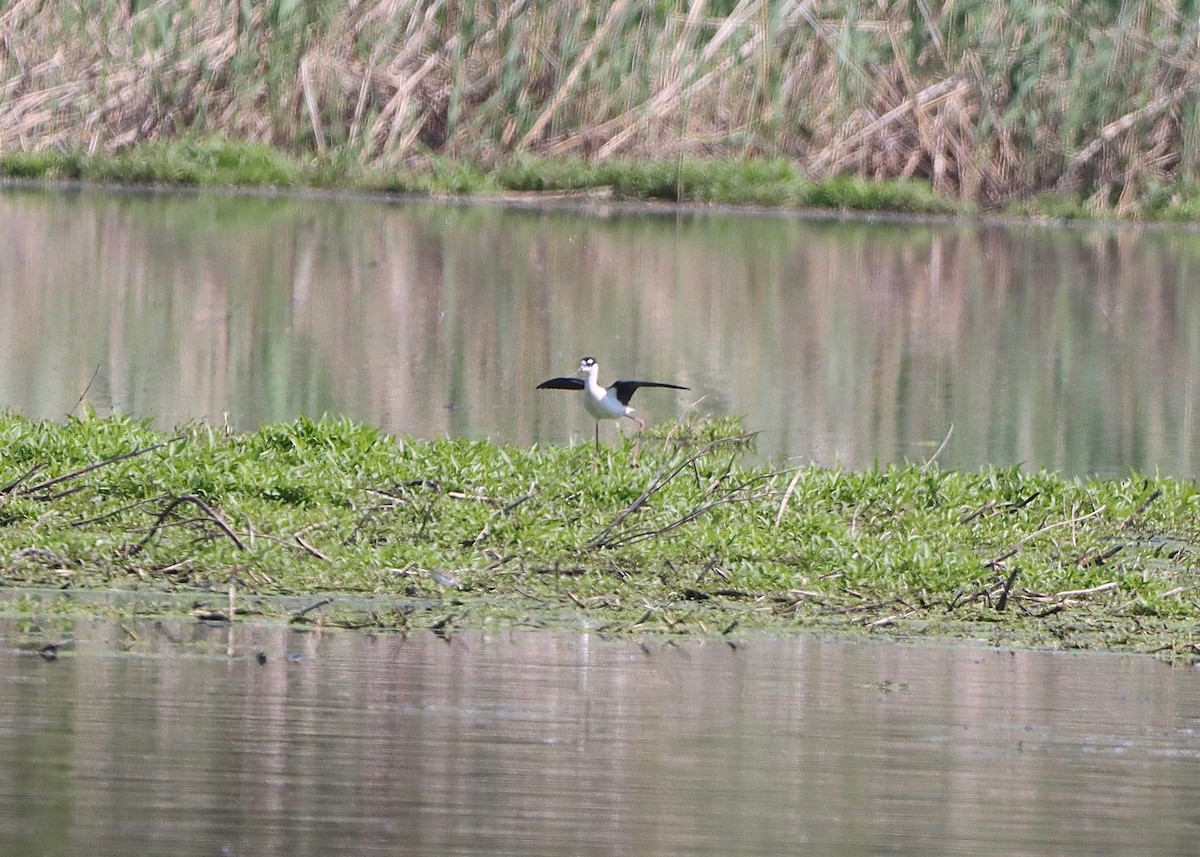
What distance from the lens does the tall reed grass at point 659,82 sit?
87.8ft

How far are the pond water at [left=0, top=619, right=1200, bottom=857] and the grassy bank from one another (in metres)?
0.38

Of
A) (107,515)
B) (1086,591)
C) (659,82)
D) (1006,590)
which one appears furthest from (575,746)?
(659,82)

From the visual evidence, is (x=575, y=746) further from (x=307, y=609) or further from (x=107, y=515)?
(x=107, y=515)

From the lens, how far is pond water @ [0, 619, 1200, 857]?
515 cm

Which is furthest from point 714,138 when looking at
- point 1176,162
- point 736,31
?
point 1176,162

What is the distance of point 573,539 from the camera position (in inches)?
322

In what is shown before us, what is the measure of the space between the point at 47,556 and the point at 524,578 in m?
1.56

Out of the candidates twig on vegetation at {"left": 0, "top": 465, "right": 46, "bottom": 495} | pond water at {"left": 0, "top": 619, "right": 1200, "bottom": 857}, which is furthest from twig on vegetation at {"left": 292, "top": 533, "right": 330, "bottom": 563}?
twig on vegetation at {"left": 0, "top": 465, "right": 46, "bottom": 495}

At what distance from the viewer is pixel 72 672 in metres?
6.40

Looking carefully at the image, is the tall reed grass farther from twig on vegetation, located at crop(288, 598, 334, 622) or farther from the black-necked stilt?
twig on vegetation, located at crop(288, 598, 334, 622)

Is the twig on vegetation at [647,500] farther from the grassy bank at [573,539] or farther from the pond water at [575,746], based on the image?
the pond water at [575,746]

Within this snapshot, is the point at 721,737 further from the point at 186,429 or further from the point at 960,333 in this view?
the point at 960,333

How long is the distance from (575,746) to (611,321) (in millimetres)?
12897

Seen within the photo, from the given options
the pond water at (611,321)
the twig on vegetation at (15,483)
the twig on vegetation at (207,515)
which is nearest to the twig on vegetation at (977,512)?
the pond water at (611,321)
